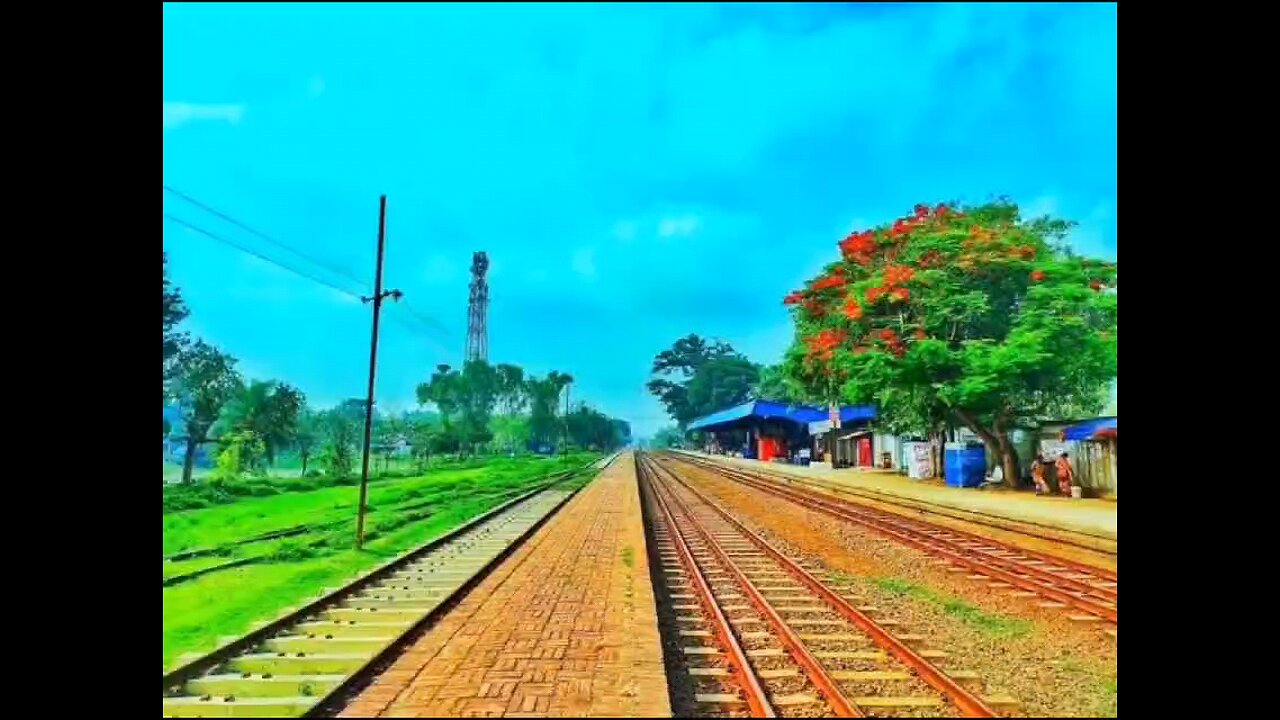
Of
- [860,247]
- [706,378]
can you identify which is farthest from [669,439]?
[860,247]

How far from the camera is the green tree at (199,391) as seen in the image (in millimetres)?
23438

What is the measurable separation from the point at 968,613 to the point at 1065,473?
13.7 metres

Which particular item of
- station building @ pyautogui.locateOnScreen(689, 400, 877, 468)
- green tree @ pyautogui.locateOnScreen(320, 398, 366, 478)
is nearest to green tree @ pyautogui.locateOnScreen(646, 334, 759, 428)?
station building @ pyautogui.locateOnScreen(689, 400, 877, 468)

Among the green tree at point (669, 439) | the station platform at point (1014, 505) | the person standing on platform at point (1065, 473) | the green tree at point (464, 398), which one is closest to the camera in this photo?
the station platform at point (1014, 505)

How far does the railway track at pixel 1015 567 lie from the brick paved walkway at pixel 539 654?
14.6 ft

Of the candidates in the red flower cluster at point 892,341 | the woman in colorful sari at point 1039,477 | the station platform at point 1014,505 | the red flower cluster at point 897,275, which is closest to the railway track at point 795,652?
the station platform at point 1014,505

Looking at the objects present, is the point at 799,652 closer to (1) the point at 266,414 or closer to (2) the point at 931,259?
(2) the point at 931,259

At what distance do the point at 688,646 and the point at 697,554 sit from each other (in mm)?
5790

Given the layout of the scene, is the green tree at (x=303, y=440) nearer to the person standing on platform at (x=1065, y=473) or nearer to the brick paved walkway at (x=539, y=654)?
the brick paved walkway at (x=539, y=654)

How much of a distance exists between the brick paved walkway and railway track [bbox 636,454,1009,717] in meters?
0.51

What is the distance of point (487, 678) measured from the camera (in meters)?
5.59
